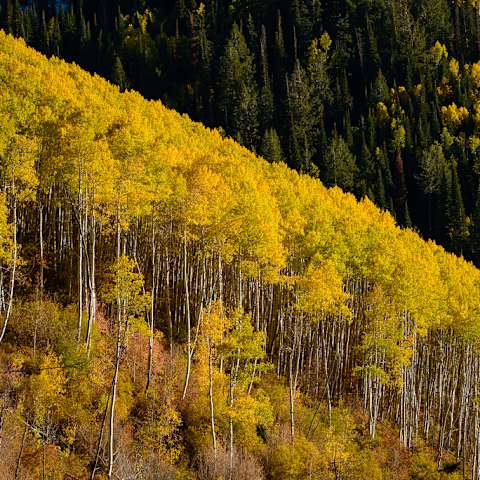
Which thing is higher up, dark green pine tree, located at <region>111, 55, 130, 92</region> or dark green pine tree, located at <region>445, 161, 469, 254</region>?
dark green pine tree, located at <region>111, 55, 130, 92</region>

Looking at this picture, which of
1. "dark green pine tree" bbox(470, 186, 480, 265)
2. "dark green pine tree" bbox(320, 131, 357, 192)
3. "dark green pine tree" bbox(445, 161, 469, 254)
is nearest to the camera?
"dark green pine tree" bbox(470, 186, 480, 265)

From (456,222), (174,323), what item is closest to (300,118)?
(456,222)

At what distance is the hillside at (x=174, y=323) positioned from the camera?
2517cm

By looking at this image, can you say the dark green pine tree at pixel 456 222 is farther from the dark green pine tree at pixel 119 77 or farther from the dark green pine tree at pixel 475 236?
the dark green pine tree at pixel 119 77

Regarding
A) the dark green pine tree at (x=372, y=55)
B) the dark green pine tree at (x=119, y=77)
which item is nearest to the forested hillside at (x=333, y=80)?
the dark green pine tree at (x=119, y=77)

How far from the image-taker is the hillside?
25172mm

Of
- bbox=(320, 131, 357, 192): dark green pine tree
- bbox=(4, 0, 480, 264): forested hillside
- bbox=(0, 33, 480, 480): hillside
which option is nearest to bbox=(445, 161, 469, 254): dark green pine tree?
bbox=(4, 0, 480, 264): forested hillside

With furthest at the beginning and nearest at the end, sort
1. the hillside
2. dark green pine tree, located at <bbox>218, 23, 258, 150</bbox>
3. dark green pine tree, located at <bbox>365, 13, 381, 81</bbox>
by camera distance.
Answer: dark green pine tree, located at <bbox>365, 13, 381, 81</bbox> → dark green pine tree, located at <bbox>218, 23, 258, 150</bbox> → the hillside

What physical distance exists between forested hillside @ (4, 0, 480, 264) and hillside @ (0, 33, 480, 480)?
4818 cm

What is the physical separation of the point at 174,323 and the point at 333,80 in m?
103

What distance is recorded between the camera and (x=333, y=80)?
131375 mm

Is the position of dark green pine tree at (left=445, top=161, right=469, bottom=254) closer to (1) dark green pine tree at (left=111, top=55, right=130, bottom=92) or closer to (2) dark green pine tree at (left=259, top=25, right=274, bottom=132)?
(2) dark green pine tree at (left=259, top=25, right=274, bottom=132)

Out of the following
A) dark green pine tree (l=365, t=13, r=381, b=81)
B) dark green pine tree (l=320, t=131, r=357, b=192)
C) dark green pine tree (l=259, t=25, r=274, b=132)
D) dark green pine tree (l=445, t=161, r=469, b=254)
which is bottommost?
dark green pine tree (l=445, t=161, r=469, b=254)

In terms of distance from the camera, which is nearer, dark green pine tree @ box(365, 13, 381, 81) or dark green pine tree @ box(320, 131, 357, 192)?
dark green pine tree @ box(320, 131, 357, 192)
